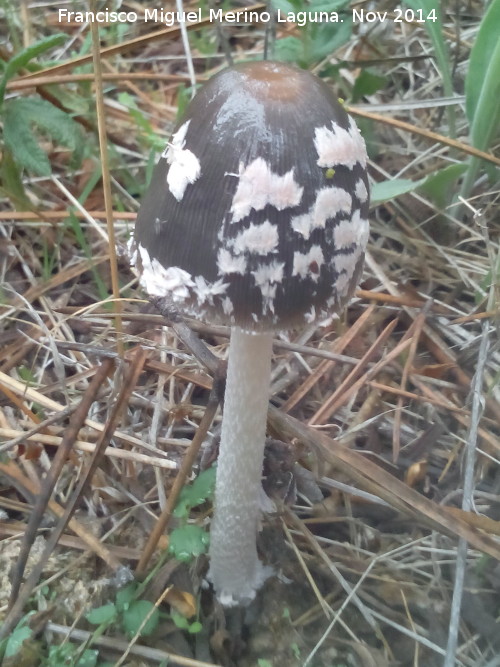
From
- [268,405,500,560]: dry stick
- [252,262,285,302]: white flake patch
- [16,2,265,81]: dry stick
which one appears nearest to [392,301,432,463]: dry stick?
[268,405,500,560]: dry stick

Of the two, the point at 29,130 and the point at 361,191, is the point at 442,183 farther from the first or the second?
the point at 29,130

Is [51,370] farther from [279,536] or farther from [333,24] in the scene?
[333,24]

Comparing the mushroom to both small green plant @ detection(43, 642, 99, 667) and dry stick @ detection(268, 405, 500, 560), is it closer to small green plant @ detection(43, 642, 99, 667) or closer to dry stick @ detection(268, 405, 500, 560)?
dry stick @ detection(268, 405, 500, 560)

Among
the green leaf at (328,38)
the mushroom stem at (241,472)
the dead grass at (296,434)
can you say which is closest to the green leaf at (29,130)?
the dead grass at (296,434)

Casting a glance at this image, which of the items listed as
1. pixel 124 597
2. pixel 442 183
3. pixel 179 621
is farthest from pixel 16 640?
pixel 442 183

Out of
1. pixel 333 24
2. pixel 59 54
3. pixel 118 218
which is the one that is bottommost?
pixel 118 218

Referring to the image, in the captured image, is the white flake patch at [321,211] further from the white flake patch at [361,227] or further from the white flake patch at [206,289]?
the white flake patch at [206,289]

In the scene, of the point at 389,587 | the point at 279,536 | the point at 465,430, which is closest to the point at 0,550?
the point at 279,536
